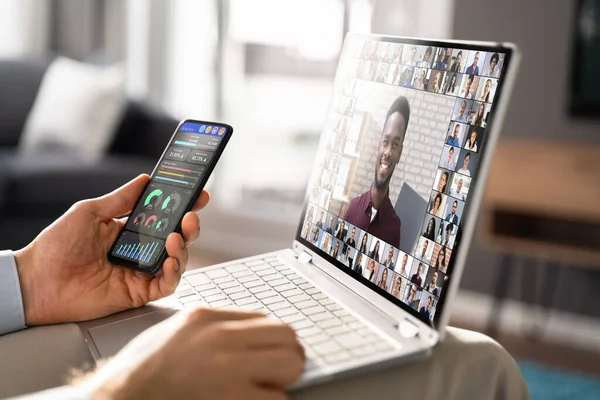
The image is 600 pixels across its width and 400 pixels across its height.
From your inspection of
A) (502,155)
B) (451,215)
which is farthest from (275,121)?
(451,215)

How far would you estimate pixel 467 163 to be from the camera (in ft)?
2.32

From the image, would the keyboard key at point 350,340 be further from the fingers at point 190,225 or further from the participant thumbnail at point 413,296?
the fingers at point 190,225

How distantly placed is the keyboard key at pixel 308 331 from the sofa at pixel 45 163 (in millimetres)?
2356

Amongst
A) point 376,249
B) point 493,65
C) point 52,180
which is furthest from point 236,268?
point 52,180

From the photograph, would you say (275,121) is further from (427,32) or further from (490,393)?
(490,393)

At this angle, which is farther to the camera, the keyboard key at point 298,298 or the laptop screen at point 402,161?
the keyboard key at point 298,298

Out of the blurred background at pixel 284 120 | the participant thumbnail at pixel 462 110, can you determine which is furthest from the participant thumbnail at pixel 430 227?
the blurred background at pixel 284 120

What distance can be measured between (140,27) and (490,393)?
3.90m

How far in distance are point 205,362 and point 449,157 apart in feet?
1.08

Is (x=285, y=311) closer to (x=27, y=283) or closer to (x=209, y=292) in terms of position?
(x=209, y=292)

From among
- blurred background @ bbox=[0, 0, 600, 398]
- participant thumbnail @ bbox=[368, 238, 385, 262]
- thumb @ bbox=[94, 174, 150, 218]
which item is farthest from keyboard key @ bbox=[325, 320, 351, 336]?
blurred background @ bbox=[0, 0, 600, 398]

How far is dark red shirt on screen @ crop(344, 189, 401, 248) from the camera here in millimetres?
800

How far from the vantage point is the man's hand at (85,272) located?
873mm

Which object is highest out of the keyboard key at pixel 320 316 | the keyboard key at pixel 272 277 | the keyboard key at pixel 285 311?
the keyboard key at pixel 320 316
